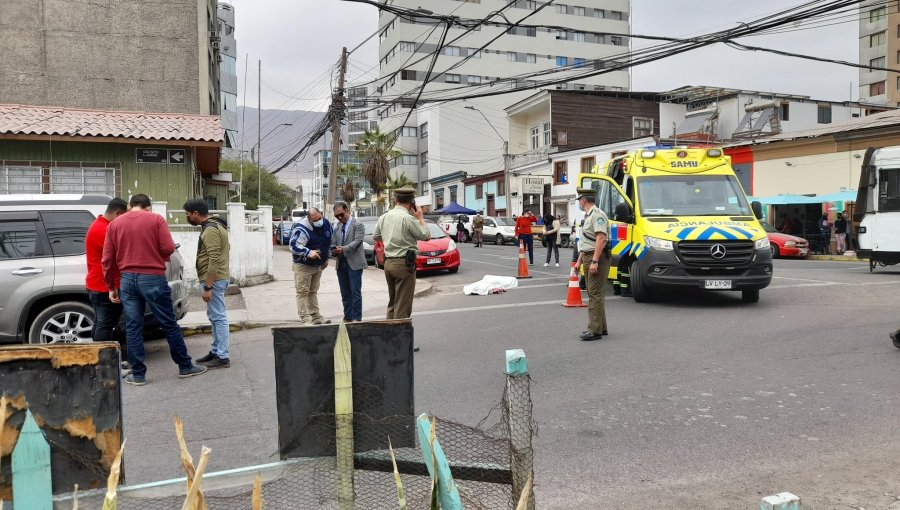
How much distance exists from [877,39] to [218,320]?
253 ft

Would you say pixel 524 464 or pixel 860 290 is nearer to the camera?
pixel 524 464

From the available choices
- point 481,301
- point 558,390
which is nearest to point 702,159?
point 481,301

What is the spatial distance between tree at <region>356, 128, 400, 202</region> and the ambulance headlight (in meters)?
39.2

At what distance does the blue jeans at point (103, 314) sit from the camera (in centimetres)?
698

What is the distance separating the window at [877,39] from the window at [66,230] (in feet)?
251

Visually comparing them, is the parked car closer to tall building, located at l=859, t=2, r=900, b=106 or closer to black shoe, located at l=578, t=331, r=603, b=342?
black shoe, located at l=578, t=331, r=603, b=342

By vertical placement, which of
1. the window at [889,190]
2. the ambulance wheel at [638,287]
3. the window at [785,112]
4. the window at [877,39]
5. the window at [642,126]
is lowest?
the ambulance wheel at [638,287]

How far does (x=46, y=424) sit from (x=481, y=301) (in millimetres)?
9992

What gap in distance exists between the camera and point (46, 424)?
2.74m

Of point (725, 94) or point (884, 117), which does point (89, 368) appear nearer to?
point (884, 117)

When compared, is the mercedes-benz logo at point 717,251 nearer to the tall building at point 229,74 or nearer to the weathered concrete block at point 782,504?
the weathered concrete block at point 782,504

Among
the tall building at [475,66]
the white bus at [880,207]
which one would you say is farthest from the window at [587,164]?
the tall building at [475,66]

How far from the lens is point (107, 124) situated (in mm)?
13867

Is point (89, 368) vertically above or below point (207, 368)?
above
